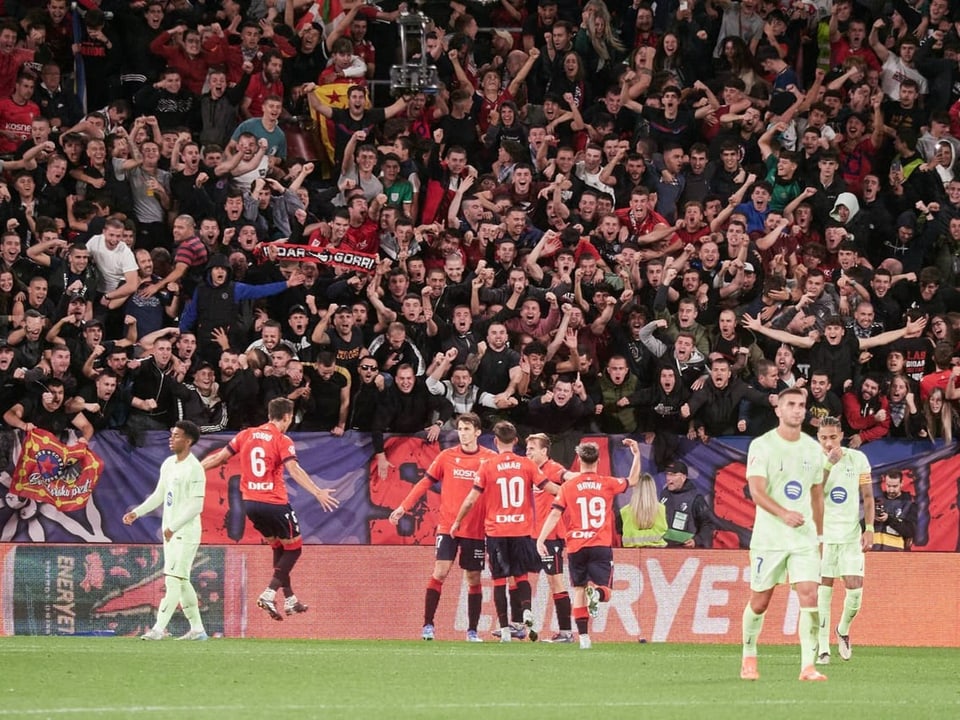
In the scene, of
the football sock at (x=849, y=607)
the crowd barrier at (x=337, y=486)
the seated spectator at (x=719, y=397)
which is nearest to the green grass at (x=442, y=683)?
the football sock at (x=849, y=607)

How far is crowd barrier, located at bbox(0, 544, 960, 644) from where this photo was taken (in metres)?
19.0

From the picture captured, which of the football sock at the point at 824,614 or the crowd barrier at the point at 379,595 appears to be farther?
the crowd barrier at the point at 379,595

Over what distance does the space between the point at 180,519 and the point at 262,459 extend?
3.64 feet

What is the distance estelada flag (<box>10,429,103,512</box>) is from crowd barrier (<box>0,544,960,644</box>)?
787mm

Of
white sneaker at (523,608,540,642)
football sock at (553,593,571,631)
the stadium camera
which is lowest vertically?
white sneaker at (523,608,540,642)

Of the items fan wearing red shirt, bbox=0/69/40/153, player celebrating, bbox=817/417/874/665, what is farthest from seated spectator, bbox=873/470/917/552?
fan wearing red shirt, bbox=0/69/40/153

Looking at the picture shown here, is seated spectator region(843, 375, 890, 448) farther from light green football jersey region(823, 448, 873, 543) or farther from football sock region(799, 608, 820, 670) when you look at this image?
football sock region(799, 608, 820, 670)

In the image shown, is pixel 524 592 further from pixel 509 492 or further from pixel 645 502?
pixel 645 502

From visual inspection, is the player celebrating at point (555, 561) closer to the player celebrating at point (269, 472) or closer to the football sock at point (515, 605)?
the football sock at point (515, 605)

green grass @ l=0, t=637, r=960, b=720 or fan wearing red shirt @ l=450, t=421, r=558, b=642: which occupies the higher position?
fan wearing red shirt @ l=450, t=421, r=558, b=642

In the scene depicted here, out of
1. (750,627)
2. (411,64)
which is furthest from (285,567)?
(411,64)

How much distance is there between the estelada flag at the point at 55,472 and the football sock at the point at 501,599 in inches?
195

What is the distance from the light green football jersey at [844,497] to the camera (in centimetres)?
1636

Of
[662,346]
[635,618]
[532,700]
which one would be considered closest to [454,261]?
[662,346]
